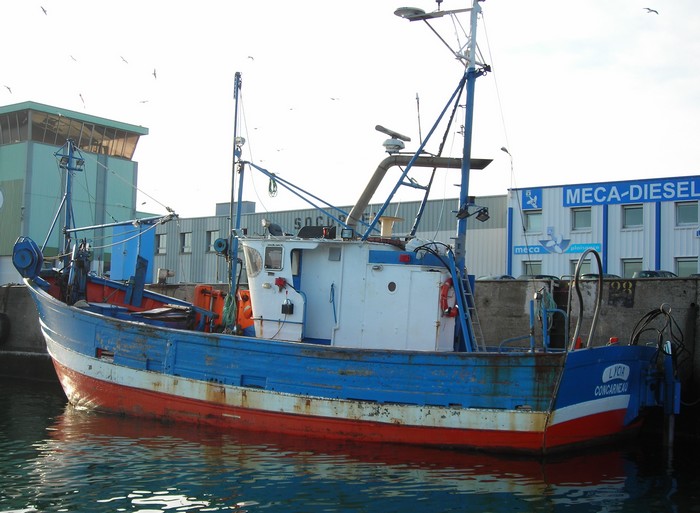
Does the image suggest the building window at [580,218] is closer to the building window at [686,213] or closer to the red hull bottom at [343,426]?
the building window at [686,213]

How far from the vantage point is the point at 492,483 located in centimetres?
930

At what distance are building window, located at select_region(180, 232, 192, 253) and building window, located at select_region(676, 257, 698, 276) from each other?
76.8 feet

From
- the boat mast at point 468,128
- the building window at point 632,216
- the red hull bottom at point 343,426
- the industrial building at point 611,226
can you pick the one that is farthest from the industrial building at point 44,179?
the boat mast at point 468,128

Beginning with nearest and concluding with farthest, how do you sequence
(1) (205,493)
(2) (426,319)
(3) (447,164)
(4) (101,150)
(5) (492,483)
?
1. (1) (205,493)
2. (5) (492,483)
3. (2) (426,319)
4. (3) (447,164)
5. (4) (101,150)

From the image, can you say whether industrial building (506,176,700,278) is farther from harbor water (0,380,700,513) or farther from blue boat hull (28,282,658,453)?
harbor water (0,380,700,513)

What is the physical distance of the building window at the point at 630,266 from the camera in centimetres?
2834

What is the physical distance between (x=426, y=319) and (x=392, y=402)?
1.45 m

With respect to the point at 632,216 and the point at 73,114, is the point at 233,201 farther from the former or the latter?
the point at 73,114

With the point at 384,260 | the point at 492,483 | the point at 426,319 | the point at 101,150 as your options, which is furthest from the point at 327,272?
the point at 101,150

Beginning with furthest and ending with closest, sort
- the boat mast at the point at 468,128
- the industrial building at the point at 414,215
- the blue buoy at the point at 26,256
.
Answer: the industrial building at the point at 414,215 → the blue buoy at the point at 26,256 → the boat mast at the point at 468,128

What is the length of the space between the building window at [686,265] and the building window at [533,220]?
5.30 metres

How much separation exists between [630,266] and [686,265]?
1939 mm

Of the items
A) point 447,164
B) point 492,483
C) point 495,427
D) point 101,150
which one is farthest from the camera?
point 101,150

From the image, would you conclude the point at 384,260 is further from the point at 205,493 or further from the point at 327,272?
the point at 205,493
